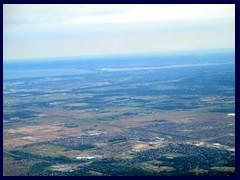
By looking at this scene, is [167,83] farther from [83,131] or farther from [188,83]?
[83,131]

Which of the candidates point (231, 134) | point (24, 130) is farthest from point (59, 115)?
point (231, 134)

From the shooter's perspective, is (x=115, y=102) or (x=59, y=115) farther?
(x=115, y=102)
